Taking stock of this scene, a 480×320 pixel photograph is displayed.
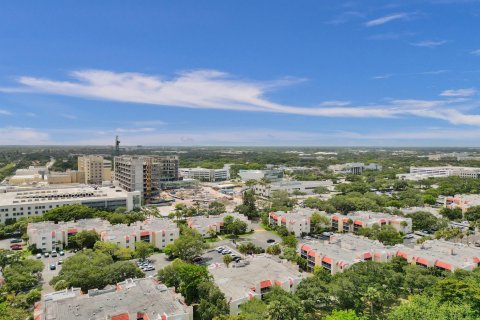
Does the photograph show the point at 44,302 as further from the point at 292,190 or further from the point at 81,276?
the point at 292,190

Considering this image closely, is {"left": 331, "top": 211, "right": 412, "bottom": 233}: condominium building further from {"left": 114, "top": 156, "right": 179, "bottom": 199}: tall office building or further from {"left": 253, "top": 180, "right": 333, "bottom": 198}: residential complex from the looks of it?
{"left": 114, "top": 156, "right": 179, "bottom": 199}: tall office building

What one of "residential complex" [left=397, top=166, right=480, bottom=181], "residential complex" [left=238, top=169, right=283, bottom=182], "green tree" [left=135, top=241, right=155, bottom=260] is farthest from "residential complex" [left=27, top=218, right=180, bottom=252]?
"residential complex" [left=397, top=166, right=480, bottom=181]

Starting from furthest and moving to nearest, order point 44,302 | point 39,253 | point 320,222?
point 320,222 → point 39,253 → point 44,302

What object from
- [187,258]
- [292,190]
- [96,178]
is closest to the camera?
[187,258]

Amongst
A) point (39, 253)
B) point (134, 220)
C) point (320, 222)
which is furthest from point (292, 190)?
point (39, 253)

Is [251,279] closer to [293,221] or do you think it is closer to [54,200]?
[293,221]

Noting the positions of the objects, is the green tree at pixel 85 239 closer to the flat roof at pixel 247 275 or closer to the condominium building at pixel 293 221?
the flat roof at pixel 247 275

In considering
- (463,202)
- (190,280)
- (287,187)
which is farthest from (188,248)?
(287,187)
